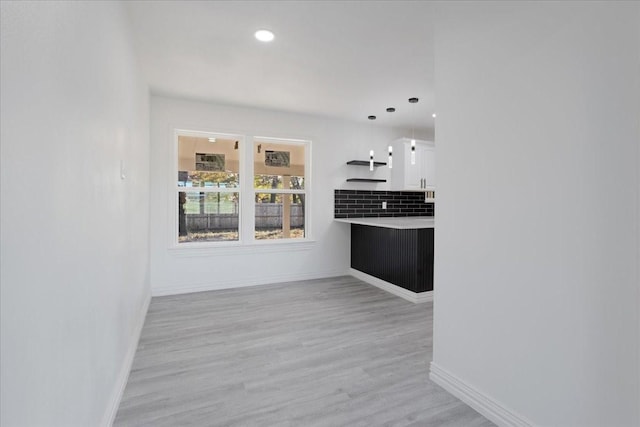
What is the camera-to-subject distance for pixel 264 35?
252 centimetres

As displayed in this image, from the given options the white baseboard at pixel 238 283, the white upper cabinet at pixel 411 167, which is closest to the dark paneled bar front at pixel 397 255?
the white baseboard at pixel 238 283

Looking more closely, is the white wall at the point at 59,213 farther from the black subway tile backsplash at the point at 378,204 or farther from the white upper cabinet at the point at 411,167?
the white upper cabinet at the point at 411,167

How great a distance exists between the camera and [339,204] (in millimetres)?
5234

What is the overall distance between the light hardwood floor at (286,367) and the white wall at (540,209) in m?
0.41

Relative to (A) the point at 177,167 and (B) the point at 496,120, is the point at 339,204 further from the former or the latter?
(B) the point at 496,120

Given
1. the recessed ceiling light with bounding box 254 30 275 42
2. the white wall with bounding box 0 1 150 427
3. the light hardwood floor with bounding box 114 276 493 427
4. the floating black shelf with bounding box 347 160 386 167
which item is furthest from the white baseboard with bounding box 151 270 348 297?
the recessed ceiling light with bounding box 254 30 275 42

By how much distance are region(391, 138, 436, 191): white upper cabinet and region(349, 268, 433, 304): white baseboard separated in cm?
160

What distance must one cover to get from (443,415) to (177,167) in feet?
13.1

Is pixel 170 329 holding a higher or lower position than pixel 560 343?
lower

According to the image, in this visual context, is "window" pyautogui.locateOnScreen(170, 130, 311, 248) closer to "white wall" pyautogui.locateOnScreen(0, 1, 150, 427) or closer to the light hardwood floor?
the light hardwood floor

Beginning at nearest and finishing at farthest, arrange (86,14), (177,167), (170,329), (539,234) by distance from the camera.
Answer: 1. (86,14)
2. (539,234)
3. (170,329)
4. (177,167)

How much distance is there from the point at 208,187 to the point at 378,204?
2776 mm

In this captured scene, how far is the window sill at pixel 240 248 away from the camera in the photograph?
168 inches

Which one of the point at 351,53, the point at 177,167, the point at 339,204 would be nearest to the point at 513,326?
the point at 351,53
